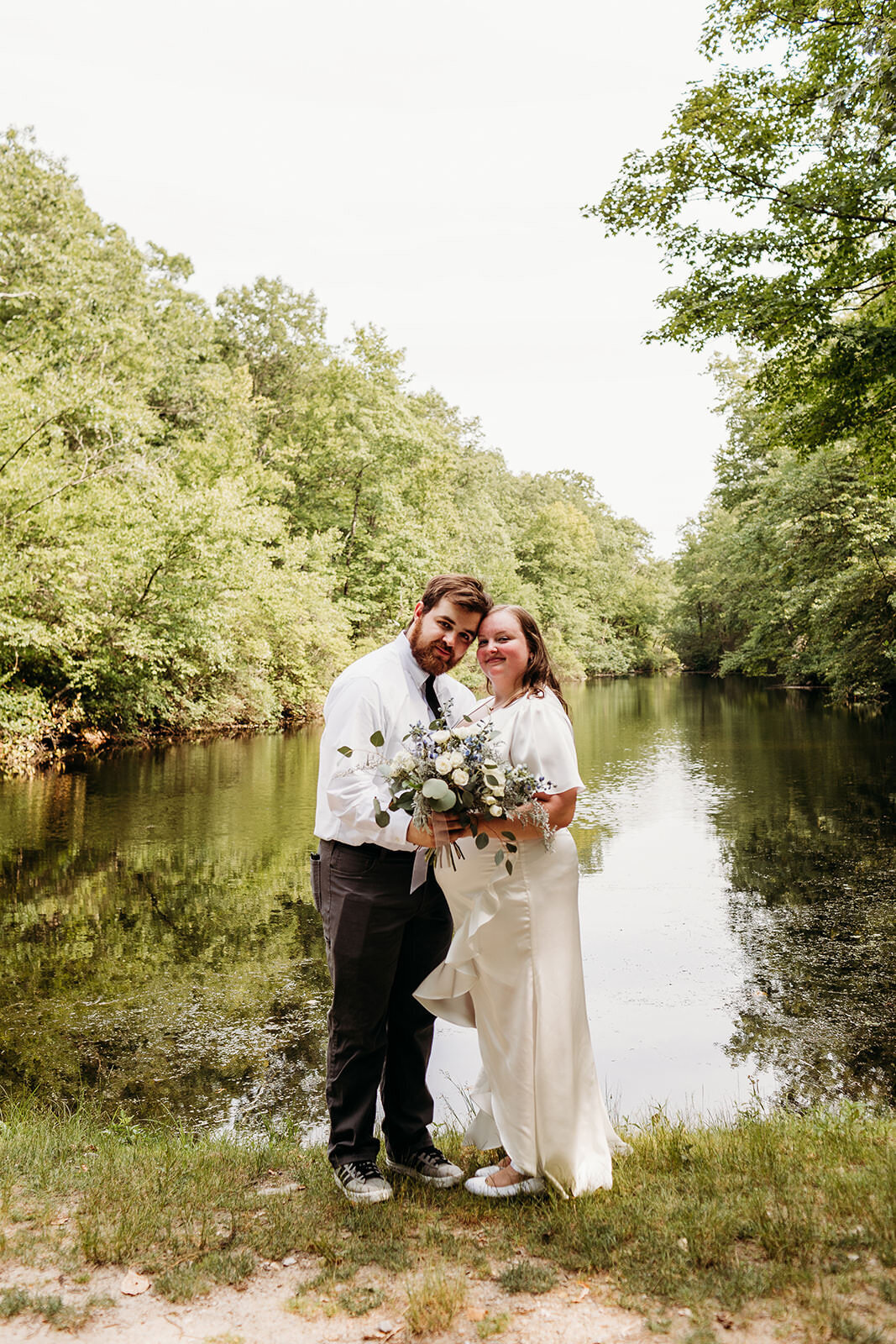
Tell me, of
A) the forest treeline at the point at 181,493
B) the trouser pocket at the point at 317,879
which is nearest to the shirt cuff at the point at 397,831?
the trouser pocket at the point at 317,879

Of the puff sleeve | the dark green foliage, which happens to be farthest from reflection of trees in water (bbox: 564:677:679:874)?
the puff sleeve

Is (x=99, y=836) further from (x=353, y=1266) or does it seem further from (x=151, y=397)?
(x=151, y=397)

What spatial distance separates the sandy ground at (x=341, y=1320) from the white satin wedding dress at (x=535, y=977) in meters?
0.58

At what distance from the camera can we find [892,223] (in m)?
12.0

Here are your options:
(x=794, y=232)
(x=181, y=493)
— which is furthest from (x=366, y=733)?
(x=181, y=493)

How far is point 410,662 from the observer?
3762 millimetres

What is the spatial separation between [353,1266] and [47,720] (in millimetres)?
18985

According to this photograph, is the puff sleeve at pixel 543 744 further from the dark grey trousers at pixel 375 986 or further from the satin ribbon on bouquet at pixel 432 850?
the dark grey trousers at pixel 375 986

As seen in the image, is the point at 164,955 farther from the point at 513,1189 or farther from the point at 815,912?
the point at 815,912

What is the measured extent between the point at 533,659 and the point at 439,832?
31.2 inches

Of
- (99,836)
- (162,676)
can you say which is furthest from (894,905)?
(162,676)

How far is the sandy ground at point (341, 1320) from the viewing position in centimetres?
271

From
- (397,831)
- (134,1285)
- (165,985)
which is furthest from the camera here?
(165,985)

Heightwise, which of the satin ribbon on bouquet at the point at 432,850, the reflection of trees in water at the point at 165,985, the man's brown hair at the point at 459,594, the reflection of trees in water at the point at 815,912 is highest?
the man's brown hair at the point at 459,594
